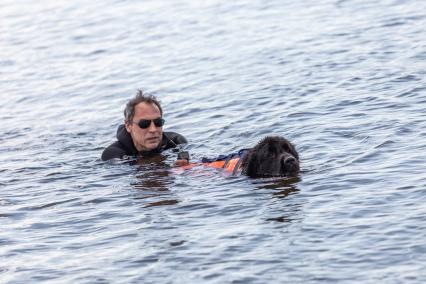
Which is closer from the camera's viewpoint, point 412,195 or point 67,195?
point 412,195

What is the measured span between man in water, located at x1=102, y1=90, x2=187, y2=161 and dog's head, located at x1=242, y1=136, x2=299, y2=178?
1.94 m

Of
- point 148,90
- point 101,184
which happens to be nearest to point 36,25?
point 148,90

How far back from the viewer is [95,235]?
9430 mm

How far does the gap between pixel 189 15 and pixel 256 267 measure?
17.8m

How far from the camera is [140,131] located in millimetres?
12430

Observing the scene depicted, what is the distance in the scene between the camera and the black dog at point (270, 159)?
1043 cm

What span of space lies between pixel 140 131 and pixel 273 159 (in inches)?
98.6

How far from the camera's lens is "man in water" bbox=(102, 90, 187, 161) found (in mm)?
12359

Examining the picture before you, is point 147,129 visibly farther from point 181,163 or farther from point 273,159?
point 273,159

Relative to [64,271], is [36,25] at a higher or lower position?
higher

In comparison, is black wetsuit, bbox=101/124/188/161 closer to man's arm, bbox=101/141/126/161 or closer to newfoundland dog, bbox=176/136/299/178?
man's arm, bbox=101/141/126/161

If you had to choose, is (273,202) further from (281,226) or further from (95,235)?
(95,235)

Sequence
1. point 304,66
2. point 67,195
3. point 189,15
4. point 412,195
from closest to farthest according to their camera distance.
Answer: point 412,195 < point 67,195 < point 304,66 < point 189,15

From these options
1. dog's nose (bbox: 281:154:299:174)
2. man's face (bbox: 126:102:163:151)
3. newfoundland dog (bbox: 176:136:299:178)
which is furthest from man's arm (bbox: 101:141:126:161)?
dog's nose (bbox: 281:154:299:174)
